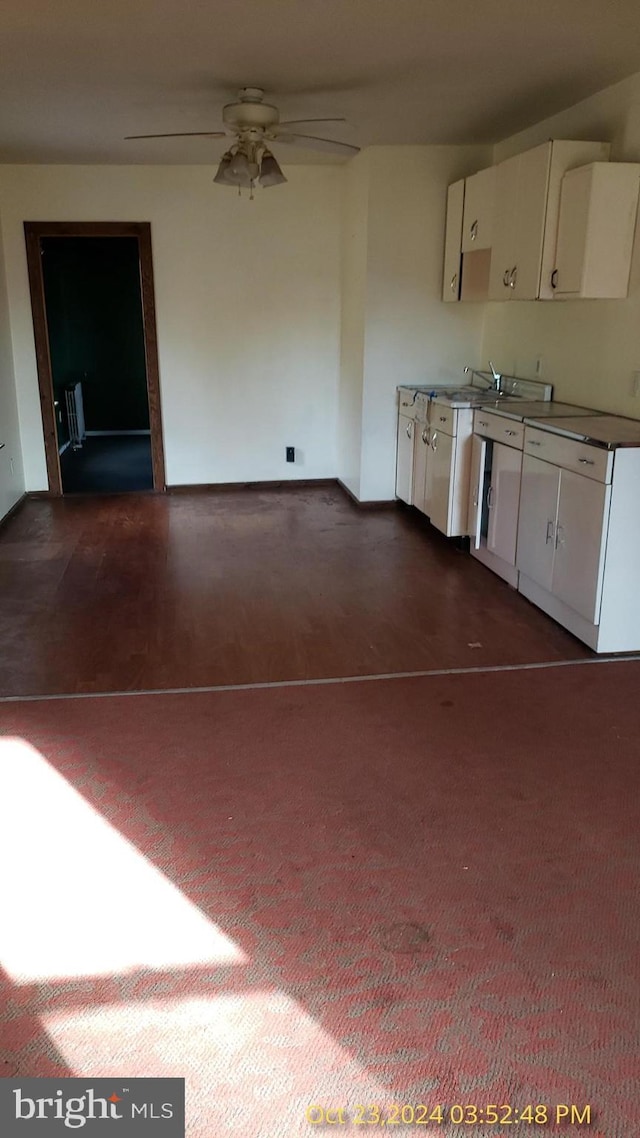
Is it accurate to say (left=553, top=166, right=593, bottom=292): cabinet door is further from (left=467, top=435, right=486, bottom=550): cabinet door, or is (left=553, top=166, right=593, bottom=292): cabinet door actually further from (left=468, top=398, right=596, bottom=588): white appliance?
(left=467, top=435, right=486, bottom=550): cabinet door

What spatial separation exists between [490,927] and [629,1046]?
40 centimetres

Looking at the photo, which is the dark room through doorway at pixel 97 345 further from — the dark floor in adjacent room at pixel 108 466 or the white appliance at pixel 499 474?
the white appliance at pixel 499 474

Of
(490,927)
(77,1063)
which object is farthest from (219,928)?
(490,927)

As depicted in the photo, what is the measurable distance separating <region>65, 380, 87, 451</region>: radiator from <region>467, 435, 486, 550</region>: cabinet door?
555 centimetres

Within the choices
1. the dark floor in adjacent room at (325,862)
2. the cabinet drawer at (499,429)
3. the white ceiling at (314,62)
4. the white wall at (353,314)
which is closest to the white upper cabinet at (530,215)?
the white ceiling at (314,62)

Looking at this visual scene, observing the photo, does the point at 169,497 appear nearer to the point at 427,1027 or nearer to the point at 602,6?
the point at 602,6

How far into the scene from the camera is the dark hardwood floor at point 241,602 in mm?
3492

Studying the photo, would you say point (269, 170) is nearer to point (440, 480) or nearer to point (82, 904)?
point (440, 480)

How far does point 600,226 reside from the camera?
3869 mm

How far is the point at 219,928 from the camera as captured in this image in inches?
77.7

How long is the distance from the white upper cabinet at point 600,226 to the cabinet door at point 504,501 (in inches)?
34.3

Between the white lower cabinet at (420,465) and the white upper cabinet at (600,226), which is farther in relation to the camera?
the white lower cabinet at (420,465)

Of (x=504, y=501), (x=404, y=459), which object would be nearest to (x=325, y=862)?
(x=504, y=501)

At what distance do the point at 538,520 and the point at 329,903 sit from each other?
7.88ft
